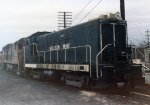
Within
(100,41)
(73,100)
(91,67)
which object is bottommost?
(73,100)

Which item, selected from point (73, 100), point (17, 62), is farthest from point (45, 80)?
point (73, 100)

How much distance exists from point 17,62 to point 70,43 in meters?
15.8

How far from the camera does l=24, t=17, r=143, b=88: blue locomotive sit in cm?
1566

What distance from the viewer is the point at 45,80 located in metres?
25.5

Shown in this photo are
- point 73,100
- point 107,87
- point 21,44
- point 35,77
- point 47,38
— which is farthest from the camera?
point 21,44

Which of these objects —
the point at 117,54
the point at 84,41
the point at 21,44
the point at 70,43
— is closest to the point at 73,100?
the point at 117,54

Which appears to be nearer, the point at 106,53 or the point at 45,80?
the point at 106,53

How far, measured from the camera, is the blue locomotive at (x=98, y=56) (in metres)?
15.7

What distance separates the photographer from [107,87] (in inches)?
626

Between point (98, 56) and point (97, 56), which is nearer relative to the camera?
point (97, 56)

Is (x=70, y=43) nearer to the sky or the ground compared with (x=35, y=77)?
nearer to the sky

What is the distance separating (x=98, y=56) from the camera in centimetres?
1605

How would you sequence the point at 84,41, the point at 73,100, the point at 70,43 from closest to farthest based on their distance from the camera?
the point at 73,100, the point at 84,41, the point at 70,43

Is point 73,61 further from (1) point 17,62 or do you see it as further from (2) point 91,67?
(1) point 17,62
